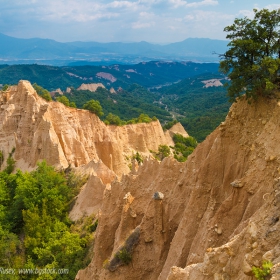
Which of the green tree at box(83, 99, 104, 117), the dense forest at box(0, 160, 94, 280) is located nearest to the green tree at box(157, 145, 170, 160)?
the green tree at box(83, 99, 104, 117)

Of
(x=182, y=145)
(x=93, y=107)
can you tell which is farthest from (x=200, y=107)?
(x=93, y=107)

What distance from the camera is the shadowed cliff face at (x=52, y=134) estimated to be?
3638cm

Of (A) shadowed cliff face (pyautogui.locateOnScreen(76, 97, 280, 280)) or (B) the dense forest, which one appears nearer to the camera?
(A) shadowed cliff face (pyautogui.locateOnScreen(76, 97, 280, 280))

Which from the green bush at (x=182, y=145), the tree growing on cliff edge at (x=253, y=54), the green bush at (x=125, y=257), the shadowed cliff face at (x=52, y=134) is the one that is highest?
the tree growing on cliff edge at (x=253, y=54)

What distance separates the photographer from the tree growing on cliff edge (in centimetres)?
1246

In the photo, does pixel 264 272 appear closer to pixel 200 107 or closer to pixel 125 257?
pixel 125 257

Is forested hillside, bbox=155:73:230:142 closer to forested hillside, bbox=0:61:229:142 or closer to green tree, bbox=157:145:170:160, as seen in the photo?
forested hillside, bbox=0:61:229:142

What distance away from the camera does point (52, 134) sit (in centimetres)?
3588

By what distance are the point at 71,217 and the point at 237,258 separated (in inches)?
863

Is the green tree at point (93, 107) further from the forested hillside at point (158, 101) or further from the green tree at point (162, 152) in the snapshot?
the forested hillside at point (158, 101)

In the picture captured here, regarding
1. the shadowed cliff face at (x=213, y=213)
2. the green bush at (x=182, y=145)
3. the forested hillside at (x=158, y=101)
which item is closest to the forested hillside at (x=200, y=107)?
the forested hillside at (x=158, y=101)

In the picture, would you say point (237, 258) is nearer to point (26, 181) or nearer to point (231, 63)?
point (231, 63)

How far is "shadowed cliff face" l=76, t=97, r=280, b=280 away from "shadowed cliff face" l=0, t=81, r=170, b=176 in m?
19.3

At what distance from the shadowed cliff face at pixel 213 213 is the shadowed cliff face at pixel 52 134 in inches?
760
